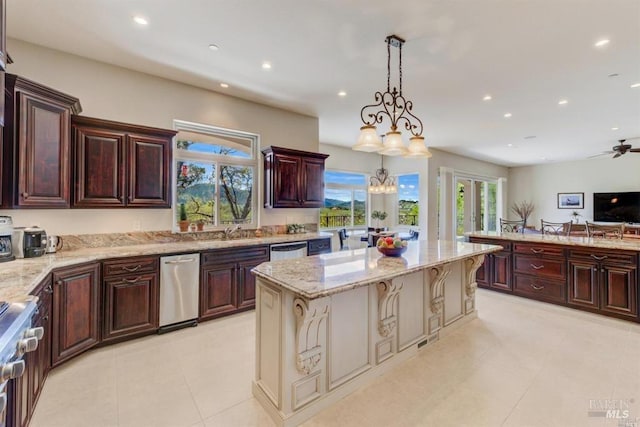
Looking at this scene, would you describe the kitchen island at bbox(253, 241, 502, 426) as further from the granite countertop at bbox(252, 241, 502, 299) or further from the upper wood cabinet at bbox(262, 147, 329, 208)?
the upper wood cabinet at bbox(262, 147, 329, 208)

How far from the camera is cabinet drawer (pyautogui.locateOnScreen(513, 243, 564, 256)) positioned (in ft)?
13.2

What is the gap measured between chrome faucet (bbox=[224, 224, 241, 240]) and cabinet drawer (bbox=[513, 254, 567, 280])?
14.0 ft

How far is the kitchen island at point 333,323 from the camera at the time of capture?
1.88 metres

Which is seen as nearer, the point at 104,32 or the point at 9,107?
the point at 9,107

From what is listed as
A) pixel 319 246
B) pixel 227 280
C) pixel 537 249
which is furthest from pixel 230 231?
pixel 537 249

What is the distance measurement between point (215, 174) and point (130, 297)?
6.50ft

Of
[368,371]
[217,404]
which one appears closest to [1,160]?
[217,404]

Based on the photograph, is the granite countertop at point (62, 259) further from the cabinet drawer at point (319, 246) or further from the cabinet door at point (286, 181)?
the cabinet door at point (286, 181)

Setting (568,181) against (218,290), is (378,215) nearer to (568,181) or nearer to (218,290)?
(218,290)

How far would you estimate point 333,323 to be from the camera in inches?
84.7

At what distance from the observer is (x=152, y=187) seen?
3.42 meters

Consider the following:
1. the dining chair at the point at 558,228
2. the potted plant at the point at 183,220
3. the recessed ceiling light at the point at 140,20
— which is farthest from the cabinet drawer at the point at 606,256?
the recessed ceiling light at the point at 140,20

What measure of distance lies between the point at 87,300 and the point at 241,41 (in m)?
2.89

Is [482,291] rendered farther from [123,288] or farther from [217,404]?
[123,288]
